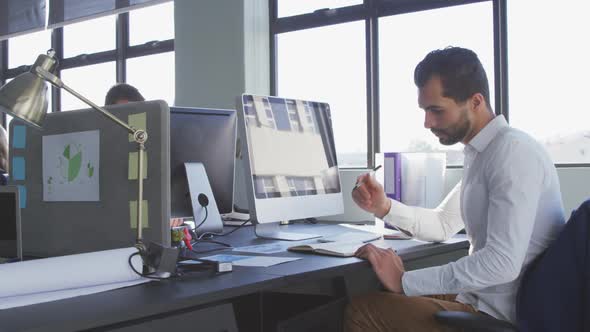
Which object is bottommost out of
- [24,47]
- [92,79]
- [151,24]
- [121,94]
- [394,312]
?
[394,312]

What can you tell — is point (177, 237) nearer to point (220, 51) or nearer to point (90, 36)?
point (220, 51)

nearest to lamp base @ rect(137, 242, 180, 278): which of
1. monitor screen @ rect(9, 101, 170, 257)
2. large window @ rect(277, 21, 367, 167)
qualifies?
monitor screen @ rect(9, 101, 170, 257)

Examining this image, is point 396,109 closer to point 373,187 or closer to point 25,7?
point 373,187

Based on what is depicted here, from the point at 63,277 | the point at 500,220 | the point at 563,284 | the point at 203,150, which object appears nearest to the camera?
the point at 63,277

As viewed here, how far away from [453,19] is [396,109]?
548 mm

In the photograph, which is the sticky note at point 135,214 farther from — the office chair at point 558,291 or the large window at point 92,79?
the large window at point 92,79

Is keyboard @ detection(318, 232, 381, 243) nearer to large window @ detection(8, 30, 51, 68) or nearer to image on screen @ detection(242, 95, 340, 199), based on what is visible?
image on screen @ detection(242, 95, 340, 199)

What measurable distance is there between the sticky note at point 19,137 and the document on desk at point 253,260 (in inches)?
26.6

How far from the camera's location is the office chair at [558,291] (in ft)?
3.56

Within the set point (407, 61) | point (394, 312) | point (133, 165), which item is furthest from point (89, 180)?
point (407, 61)

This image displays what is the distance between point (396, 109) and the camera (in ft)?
9.98

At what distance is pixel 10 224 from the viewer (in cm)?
150

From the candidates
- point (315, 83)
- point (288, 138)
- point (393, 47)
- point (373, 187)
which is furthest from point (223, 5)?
point (373, 187)

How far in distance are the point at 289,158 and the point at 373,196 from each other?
13.0 inches
